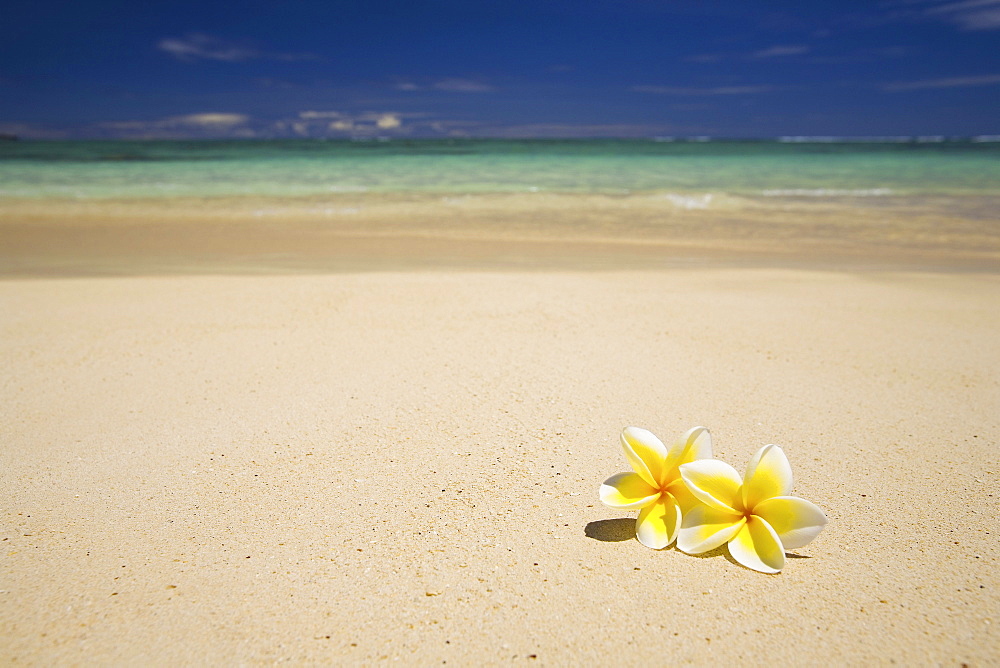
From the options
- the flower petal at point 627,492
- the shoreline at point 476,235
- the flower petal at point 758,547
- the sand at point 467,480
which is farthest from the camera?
the shoreline at point 476,235

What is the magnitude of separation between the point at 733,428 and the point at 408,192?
11.7 meters

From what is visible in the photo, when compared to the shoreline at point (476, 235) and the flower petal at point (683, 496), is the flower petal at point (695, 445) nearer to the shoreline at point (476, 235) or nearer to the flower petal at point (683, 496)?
the flower petal at point (683, 496)

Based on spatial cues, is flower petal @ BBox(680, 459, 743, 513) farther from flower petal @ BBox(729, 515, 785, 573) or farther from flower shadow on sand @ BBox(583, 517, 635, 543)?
flower shadow on sand @ BBox(583, 517, 635, 543)

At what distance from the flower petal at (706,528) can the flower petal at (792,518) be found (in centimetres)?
5

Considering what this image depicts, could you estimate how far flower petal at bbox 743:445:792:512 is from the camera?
3.88 ft

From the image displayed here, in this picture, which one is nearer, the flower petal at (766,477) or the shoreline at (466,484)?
the shoreline at (466,484)

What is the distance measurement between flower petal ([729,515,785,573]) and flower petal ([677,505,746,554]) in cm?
2

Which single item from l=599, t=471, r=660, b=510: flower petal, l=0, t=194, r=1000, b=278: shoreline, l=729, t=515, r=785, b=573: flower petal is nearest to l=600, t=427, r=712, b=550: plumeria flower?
l=599, t=471, r=660, b=510: flower petal

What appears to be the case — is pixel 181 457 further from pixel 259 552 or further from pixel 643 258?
pixel 643 258

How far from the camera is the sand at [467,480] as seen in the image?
3.45 feet

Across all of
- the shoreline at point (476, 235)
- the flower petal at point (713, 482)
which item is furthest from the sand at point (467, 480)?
the shoreline at point (476, 235)

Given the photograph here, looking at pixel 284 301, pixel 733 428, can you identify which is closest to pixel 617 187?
pixel 284 301

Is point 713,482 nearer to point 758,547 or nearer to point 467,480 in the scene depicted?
point 758,547

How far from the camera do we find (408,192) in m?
12.8
